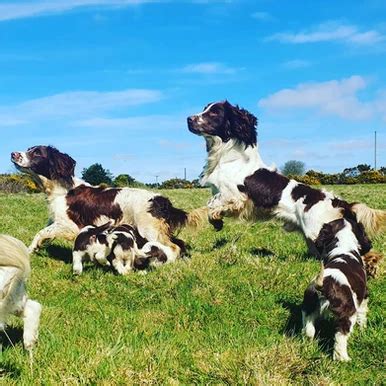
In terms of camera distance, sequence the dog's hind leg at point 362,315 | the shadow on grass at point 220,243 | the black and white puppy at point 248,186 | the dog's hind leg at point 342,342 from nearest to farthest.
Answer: the dog's hind leg at point 342,342 < the dog's hind leg at point 362,315 < the black and white puppy at point 248,186 < the shadow on grass at point 220,243

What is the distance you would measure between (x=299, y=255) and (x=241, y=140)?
2340mm

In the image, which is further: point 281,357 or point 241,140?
point 241,140

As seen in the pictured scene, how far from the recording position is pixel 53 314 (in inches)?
238

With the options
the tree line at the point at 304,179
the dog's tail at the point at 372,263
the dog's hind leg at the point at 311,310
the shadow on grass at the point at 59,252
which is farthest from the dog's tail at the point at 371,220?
the tree line at the point at 304,179

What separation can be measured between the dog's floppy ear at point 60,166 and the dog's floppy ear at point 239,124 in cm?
307

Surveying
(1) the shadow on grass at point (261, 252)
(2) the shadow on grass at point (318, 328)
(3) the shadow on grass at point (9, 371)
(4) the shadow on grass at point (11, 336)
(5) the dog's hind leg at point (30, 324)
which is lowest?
(2) the shadow on grass at point (318, 328)

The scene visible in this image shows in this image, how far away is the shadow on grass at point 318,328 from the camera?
4969mm

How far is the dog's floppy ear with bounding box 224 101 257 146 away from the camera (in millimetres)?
9953

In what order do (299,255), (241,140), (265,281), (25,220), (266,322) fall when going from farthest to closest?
(25,220) → (241,140) → (299,255) → (265,281) → (266,322)

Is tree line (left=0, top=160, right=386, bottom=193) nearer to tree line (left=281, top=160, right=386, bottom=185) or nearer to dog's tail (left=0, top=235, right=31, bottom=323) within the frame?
tree line (left=281, top=160, right=386, bottom=185)

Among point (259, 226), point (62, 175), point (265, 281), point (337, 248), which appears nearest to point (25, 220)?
point (62, 175)

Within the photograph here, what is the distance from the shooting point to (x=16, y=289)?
14.7 feet

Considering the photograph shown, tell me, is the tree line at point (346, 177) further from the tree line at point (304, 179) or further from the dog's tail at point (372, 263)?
the dog's tail at point (372, 263)

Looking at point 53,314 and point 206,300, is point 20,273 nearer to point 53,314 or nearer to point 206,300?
point 53,314
